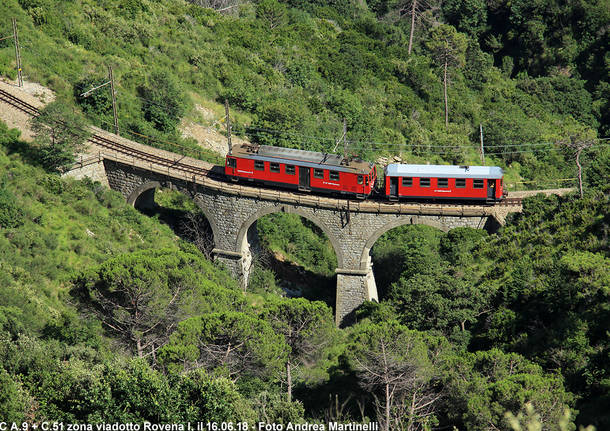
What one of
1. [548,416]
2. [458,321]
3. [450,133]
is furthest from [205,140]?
[548,416]

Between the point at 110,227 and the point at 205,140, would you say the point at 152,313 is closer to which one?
the point at 110,227

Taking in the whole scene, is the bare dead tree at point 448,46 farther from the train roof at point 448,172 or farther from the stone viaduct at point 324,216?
the stone viaduct at point 324,216

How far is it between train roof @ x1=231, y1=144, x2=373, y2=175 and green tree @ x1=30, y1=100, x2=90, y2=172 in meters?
12.4

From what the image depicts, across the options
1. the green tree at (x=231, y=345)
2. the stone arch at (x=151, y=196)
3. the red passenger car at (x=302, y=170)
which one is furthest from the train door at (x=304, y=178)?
the green tree at (x=231, y=345)

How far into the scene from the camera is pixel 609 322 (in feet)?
131

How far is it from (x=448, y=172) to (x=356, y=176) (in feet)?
20.6

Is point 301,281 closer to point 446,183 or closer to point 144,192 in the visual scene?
point 144,192

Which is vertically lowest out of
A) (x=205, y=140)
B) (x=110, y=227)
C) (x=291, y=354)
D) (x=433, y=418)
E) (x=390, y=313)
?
(x=433, y=418)

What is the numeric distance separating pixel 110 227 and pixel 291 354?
23116 millimetres

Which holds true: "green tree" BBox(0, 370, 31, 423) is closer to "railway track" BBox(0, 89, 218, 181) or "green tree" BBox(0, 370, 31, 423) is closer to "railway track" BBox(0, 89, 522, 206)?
"railway track" BBox(0, 89, 522, 206)

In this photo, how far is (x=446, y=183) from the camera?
54656mm

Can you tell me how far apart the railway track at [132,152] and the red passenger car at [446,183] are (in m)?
13.4

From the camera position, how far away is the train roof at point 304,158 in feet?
184

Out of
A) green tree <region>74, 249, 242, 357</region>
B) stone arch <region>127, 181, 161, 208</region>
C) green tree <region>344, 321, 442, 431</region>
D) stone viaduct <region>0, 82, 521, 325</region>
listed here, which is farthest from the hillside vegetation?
green tree <region>344, 321, 442, 431</region>
